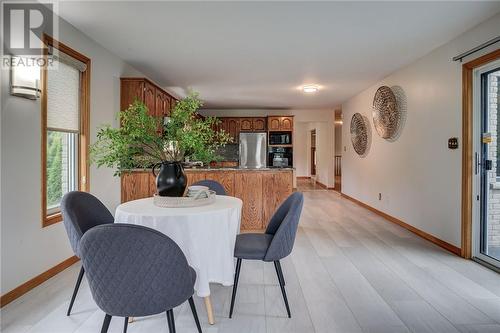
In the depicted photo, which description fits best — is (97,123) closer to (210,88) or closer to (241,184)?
(241,184)

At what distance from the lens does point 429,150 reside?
4.05 metres

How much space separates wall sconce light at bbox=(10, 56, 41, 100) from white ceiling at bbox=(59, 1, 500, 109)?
1.98ft

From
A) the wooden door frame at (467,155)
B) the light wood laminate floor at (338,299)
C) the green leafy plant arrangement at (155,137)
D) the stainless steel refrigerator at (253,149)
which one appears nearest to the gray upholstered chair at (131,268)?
the light wood laminate floor at (338,299)

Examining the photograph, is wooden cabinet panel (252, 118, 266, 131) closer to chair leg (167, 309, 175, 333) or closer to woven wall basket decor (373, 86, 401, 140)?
woven wall basket decor (373, 86, 401, 140)

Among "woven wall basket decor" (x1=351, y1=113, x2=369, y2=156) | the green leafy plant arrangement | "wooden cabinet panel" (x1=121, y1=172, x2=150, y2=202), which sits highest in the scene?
"woven wall basket decor" (x1=351, y1=113, x2=369, y2=156)

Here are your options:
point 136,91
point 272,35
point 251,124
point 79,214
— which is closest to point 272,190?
point 272,35

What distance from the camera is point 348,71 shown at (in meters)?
4.89

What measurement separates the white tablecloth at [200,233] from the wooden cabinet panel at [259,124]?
271 inches

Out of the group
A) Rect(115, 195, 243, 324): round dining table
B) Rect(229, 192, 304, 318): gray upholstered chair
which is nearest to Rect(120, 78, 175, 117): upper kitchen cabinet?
Rect(115, 195, 243, 324): round dining table

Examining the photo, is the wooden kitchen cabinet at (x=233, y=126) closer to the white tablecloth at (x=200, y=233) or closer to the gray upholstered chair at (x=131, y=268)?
the white tablecloth at (x=200, y=233)

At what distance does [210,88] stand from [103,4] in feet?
11.5

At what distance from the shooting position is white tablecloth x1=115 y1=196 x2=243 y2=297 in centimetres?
191

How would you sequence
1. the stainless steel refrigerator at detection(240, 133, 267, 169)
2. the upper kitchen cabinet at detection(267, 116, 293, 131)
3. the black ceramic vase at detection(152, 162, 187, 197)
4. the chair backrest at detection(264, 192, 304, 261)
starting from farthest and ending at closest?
the upper kitchen cabinet at detection(267, 116, 293, 131)
the stainless steel refrigerator at detection(240, 133, 267, 169)
the black ceramic vase at detection(152, 162, 187, 197)
the chair backrest at detection(264, 192, 304, 261)

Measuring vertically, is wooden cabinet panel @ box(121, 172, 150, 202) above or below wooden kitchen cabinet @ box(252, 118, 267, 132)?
below
